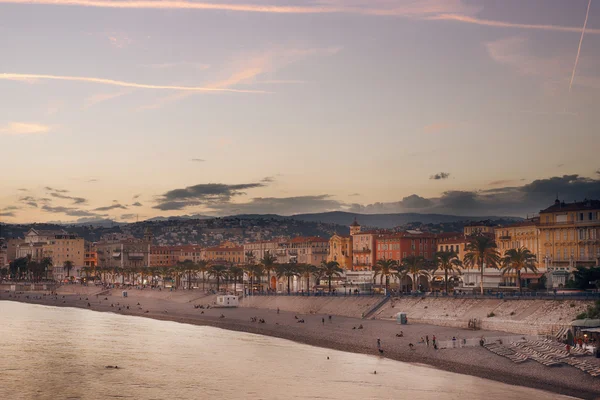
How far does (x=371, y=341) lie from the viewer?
7388 centimetres

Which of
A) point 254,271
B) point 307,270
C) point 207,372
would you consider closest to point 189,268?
point 254,271

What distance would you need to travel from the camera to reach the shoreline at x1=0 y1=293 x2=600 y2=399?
50.7m

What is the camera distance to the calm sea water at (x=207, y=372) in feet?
171

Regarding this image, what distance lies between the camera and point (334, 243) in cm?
17512

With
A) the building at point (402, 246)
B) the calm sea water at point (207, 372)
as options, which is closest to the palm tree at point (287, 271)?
the building at point (402, 246)

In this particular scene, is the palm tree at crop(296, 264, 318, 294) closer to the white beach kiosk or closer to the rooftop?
the white beach kiosk

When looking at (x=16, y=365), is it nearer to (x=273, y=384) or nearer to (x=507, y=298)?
(x=273, y=384)

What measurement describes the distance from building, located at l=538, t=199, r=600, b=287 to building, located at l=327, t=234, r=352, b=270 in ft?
208

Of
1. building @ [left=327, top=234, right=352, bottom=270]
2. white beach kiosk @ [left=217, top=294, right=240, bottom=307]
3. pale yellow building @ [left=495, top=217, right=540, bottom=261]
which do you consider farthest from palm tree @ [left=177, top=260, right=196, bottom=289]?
pale yellow building @ [left=495, top=217, right=540, bottom=261]

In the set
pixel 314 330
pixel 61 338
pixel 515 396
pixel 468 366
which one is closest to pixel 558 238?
pixel 314 330

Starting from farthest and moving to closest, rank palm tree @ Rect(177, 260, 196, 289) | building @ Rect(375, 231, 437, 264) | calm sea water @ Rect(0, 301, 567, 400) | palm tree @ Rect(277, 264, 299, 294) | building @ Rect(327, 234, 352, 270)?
palm tree @ Rect(177, 260, 196, 289) → building @ Rect(327, 234, 352, 270) → building @ Rect(375, 231, 437, 264) → palm tree @ Rect(277, 264, 299, 294) → calm sea water @ Rect(0, 301, 567, 400)

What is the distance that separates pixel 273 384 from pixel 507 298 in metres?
32.6

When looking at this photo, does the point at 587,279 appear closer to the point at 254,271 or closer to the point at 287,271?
the point at 287,271

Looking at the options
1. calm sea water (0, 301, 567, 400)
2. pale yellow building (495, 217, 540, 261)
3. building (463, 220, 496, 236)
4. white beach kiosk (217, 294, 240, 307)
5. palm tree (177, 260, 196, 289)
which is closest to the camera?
calm sea water (0, 301, 567, 400)
